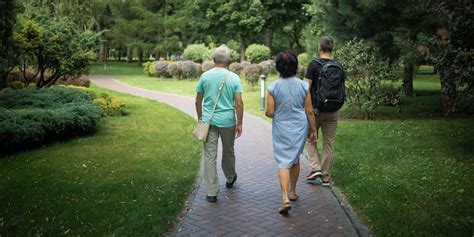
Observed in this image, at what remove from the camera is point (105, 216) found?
17.1 ft

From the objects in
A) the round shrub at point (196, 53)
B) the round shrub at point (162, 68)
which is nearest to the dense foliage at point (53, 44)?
the round shrub at point (162, 68)

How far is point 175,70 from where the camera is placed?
2886 centimetres

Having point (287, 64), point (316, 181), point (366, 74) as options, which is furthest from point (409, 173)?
point (366, 74)

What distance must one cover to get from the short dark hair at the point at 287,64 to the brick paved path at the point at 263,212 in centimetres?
159

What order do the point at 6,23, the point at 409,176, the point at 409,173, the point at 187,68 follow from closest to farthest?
the point at 409,176, the point at 409,173, the point at 6,23, the point at 187,68

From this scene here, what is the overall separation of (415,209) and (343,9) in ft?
28.6

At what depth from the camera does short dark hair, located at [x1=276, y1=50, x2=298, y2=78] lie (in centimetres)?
546

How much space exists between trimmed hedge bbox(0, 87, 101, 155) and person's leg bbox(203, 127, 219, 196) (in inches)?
157

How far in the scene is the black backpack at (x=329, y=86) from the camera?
634 centimetres

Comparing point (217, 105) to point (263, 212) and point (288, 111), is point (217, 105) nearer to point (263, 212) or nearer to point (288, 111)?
point (288, 111)

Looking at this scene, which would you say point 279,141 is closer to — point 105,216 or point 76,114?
point 105,216

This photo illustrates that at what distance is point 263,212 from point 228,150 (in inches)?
41.0

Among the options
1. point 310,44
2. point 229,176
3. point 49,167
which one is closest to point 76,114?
point 49,167

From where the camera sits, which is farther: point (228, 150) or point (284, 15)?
point (284, 15)
